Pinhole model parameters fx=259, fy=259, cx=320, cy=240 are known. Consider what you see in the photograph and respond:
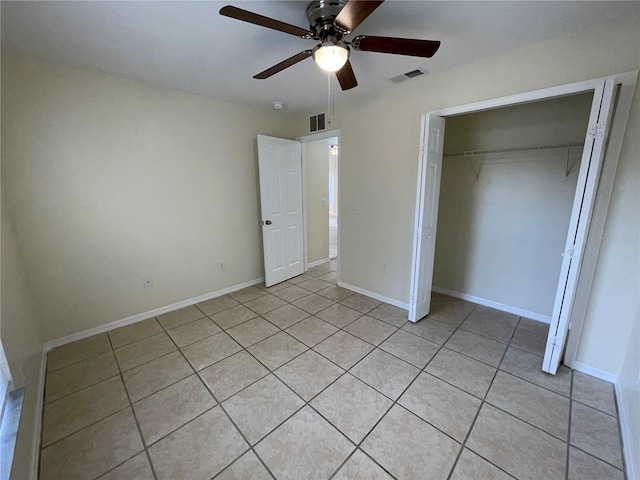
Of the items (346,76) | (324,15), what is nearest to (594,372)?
(346,76)

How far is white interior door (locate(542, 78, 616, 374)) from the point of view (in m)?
1.60

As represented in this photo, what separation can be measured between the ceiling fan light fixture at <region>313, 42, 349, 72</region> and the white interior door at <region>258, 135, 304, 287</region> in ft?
6.49

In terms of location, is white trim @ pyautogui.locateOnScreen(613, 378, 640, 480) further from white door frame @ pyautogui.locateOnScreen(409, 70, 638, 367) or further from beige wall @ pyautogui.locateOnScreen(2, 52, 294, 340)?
beige wall @ pyautogui.locateOnScreen(2, 52, 294, 340)

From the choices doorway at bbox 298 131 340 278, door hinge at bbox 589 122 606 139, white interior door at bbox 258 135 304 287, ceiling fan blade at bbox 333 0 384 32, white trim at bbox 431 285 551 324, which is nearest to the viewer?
ceiling fan blade at bbox 333 0 384 32

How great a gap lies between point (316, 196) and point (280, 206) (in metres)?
0.90

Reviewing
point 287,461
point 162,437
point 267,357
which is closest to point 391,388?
point 287,461

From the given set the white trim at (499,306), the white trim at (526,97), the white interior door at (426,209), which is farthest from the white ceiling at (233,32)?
the white trim at (499,306)

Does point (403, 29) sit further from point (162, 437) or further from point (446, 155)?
point (162, 437)

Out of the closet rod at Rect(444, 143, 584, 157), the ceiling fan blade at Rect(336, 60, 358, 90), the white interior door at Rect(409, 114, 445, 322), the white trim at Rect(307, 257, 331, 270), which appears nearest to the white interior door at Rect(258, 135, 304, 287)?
the white trim at Rect(307, 257, 331, 270)

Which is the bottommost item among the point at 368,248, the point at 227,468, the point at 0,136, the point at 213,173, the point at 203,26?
the point at 227,468

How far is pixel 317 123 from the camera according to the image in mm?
3539

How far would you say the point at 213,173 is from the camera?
10.3ft

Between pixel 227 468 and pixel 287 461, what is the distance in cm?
31

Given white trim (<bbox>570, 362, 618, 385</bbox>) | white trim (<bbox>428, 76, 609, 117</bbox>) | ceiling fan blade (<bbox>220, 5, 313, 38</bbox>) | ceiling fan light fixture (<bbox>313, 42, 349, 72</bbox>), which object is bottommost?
white trim (<bbox>570, 362, 618, 385</bbox>)
